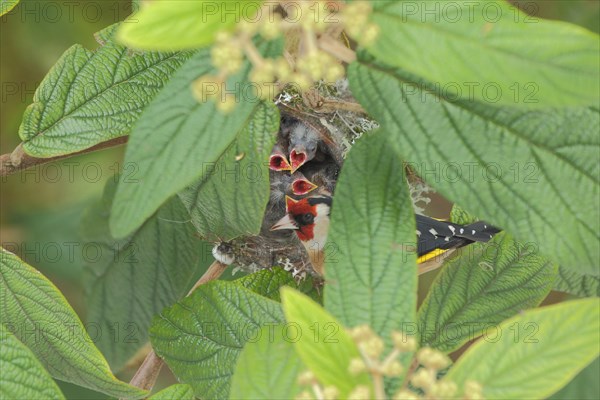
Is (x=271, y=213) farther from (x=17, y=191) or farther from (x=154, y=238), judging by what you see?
(x=17, y=191)

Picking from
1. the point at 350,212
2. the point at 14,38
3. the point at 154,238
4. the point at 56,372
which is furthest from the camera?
the point at 14,38

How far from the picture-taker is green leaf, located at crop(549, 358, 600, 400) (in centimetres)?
154

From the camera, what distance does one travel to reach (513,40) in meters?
0.71

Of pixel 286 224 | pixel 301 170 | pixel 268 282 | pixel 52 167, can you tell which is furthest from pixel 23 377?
pixel 52 167

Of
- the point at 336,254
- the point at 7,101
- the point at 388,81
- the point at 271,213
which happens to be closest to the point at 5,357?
the point at 336,254

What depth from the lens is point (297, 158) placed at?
1.32m

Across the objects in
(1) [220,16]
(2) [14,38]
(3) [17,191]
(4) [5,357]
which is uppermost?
(1) [220,16]

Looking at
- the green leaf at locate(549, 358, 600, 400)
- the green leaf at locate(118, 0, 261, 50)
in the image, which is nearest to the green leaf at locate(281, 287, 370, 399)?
the green leaf at locate(118, 0, 261, 50)

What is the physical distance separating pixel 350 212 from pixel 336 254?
0.05 metres

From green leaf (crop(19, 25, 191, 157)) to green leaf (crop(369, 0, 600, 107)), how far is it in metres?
0.41

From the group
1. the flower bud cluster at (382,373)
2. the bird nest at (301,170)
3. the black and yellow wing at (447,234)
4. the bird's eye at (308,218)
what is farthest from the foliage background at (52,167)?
the flower bud cluster at (382,373)

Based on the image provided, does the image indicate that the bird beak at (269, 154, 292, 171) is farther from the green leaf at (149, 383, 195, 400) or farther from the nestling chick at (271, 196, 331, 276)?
the green leaf at (149, 383, 195, 400)

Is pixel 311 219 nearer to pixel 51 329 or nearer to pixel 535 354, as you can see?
pixel 51 329

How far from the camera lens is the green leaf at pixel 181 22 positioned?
0.67 m
